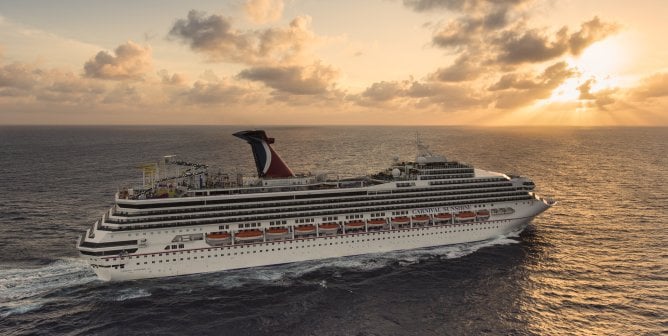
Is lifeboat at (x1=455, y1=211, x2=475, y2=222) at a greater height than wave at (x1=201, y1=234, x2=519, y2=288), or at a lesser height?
greater

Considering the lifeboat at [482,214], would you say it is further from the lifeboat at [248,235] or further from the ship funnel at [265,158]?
the lifeboat at [248,235]

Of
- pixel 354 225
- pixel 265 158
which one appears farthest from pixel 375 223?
pixel 265 158

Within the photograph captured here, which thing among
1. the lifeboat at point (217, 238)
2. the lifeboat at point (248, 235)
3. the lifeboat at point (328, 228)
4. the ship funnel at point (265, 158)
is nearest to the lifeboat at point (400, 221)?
the lifeboat at point (328, 228)

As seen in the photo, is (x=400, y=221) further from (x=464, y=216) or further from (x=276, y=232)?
(x=276, y=232)

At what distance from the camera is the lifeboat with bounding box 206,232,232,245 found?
44.5m

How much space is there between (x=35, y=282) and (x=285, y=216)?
1092 inches

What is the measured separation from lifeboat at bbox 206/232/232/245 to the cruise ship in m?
0.11

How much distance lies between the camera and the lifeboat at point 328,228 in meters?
48.3

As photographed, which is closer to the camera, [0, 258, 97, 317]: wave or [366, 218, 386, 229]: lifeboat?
[0, 258, 97, 317]: wave

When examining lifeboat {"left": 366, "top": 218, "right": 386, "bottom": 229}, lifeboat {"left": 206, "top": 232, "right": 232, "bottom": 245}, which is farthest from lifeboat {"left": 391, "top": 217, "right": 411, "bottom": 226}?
lifeboat {"left": 206, "top": 232, "right": 232, "bottom": 245}

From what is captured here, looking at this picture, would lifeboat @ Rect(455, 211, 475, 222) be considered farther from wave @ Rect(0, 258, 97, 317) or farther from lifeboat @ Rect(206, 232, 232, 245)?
wave @ Rect(0, 258, 97, 317)

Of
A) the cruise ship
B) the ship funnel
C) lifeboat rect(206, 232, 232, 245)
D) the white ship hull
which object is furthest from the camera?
the ship funnel

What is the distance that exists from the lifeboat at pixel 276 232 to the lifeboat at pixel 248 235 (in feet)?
3.95

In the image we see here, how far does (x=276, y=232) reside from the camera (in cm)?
4641
